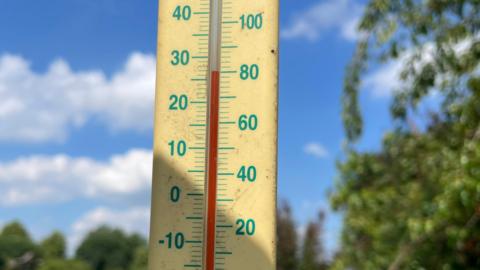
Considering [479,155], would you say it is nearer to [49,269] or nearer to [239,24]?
[239,24]

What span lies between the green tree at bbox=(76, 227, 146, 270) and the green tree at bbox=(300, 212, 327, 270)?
160ft

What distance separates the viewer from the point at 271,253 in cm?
202

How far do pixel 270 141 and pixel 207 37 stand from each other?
432mm

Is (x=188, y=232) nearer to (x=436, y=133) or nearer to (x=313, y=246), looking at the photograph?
(x=436, y=133)

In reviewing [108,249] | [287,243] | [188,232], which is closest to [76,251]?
[108,249]

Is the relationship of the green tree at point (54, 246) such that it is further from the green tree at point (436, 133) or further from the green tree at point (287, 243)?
the green tree at point (436, 133)

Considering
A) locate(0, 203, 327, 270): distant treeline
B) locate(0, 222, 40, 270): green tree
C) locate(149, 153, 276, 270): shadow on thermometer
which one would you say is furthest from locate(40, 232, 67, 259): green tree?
locate(149, 153, 276, 270): shadow on thermometer

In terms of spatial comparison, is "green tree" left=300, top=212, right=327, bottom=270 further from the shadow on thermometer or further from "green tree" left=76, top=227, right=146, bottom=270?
"green tree" left=76, top=227, right=146, bottom=270

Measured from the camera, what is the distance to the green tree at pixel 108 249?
59.1m

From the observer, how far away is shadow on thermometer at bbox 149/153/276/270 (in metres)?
2.01

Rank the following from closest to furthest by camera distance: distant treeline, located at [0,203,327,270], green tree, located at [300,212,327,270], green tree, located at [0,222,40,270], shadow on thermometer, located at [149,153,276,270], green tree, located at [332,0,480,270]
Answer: shadow on thermometer, located at [149,153,276,270] → green tree, located at [332,0,480,270] → green tree, located at [300,212,327,270] → distant treeline, located at [0,203,327,270] → green tree, located at [0,222,40,270]

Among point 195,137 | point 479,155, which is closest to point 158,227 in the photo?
point 195,137

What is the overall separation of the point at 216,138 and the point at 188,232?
1.07ft

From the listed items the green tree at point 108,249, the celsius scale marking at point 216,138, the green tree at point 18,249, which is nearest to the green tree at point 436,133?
the celsius scale marking at point 216,138
